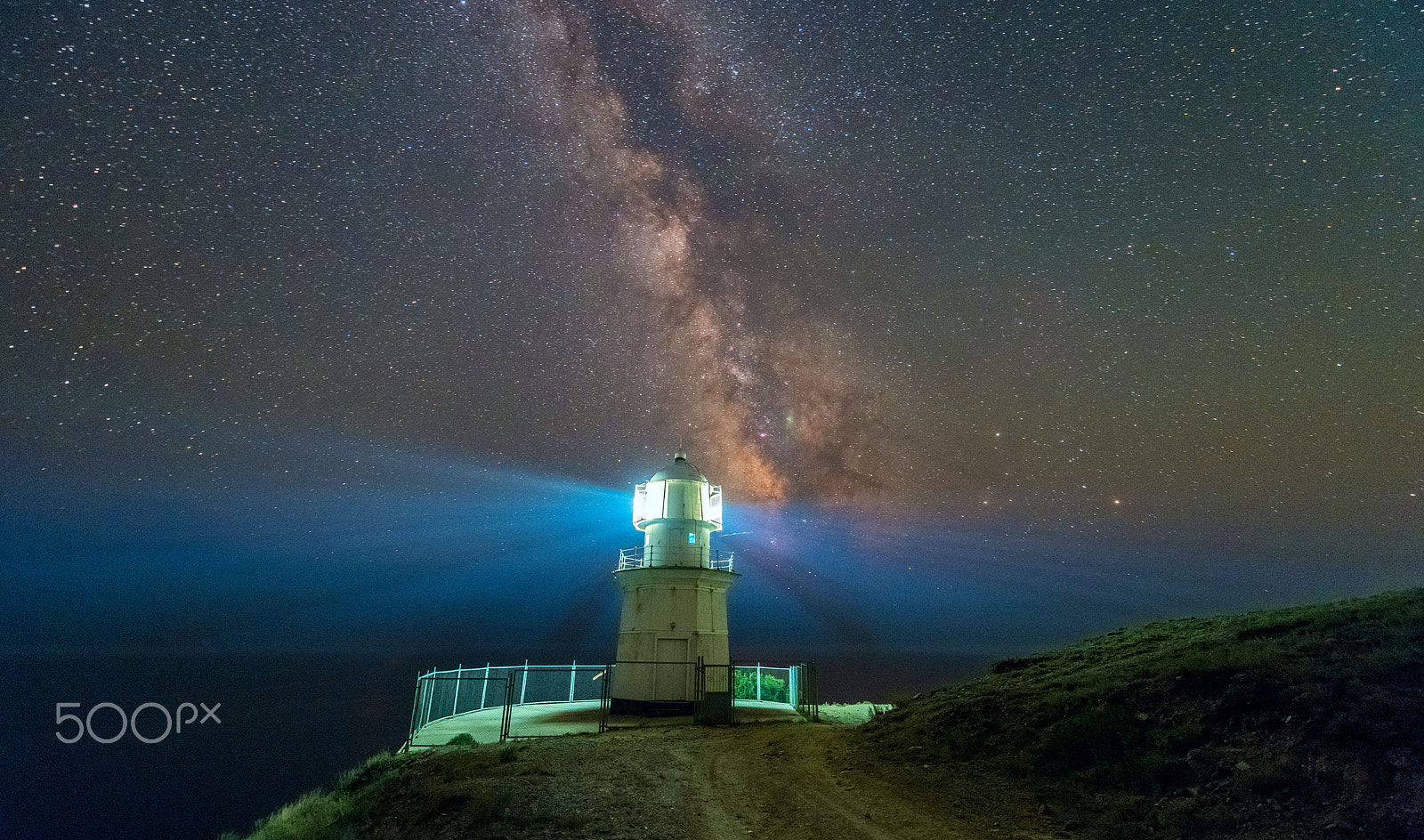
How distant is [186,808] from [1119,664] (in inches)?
3023

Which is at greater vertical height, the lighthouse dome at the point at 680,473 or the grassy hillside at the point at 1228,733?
the lighthouse dome at the point at 680,473

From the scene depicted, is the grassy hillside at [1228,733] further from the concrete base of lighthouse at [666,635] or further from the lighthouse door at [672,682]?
the concrete base of lighthouse at [666,635]

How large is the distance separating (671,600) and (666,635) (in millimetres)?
1173

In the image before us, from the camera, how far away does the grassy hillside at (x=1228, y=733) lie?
8547mm

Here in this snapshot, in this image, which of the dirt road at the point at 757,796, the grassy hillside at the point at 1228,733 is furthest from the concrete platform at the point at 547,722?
the grassy hillside at the point at 1228,733

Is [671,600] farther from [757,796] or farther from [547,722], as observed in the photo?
[757,796]

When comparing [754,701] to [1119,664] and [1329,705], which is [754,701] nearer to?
[1119,664]

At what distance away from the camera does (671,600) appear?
2441 cm

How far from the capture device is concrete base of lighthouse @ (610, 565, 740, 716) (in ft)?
76.4

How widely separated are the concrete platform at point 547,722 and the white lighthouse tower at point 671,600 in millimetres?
1054

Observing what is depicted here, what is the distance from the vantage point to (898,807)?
34.4 feet

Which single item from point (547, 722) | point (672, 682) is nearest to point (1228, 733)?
point (672, 682)

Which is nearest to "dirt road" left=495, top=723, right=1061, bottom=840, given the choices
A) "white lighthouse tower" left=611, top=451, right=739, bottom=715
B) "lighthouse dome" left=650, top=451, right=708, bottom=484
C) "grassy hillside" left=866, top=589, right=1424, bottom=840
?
"grassy hillside" left=866, top=589, right=1424, bottom=840

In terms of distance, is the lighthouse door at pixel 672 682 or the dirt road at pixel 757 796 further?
the lighthouse door at pixel 672 682
